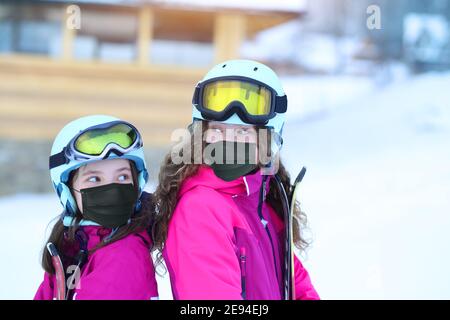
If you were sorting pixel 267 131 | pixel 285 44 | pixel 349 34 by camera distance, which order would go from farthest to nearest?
pixel 349 34, pixel 285 44, pixel 267 131

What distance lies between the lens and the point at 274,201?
2268mm

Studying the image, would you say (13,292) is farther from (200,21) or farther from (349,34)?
(349,34)

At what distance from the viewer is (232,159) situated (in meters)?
2.01

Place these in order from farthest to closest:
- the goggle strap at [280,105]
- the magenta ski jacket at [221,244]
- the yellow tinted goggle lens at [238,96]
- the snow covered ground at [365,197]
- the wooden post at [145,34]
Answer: the wooden post at [145,34], the snow covered ground at [365,197], the goggle strap at [280,105], the yellow tinted goggle lens at [238,96], the magenta ski jacket at [221,244]

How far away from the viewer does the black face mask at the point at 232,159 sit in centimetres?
199

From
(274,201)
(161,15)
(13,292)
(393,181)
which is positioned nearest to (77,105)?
Answer: (161,15)

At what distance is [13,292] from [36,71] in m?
3.95

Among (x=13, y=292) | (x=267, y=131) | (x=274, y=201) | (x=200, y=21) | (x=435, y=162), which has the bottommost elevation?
(x=13, y=292)

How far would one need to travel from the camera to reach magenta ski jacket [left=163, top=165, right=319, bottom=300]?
6.01 feet

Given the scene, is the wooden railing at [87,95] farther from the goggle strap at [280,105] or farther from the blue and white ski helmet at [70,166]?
the goggle strap at [280,105]

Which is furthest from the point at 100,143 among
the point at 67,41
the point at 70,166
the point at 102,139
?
the point at 67,41

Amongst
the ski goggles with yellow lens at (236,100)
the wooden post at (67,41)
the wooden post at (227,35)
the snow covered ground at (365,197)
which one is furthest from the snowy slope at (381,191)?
the wooden post at (67,41)

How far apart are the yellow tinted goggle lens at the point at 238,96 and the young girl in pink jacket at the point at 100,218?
0.38m

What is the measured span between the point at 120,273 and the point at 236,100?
0.70m
